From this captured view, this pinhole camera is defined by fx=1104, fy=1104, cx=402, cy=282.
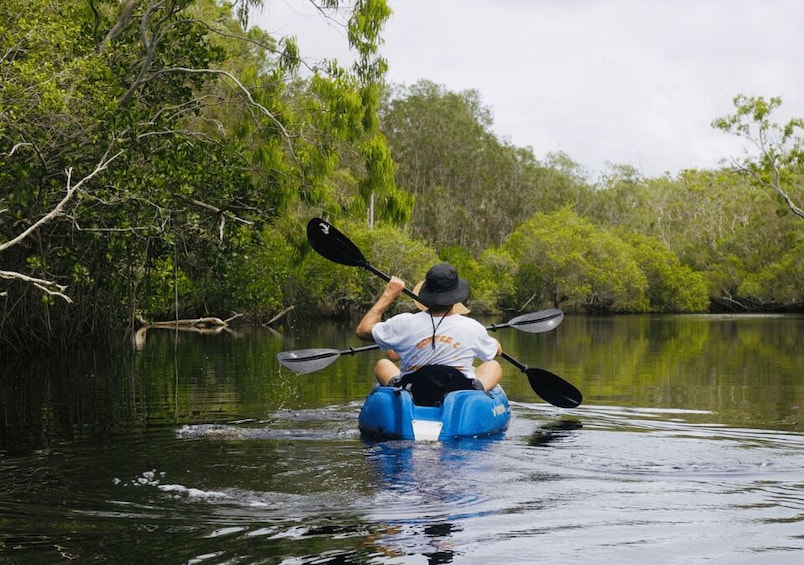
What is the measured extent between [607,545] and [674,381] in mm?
10580

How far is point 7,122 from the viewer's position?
1249cm

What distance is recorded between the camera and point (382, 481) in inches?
261

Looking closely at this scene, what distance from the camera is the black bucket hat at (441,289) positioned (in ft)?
28.4

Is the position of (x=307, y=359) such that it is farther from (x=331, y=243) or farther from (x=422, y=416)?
(x=422, y=416)

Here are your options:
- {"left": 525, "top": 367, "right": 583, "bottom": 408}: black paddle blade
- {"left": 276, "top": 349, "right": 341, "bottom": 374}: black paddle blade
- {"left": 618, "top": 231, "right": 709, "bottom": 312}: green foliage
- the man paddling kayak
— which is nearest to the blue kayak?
the man paddling kayak

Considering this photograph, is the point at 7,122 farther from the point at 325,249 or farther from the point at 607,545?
the point at 607,545

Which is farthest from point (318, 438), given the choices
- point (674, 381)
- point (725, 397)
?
point (674, 381)

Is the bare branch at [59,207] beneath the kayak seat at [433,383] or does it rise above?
above

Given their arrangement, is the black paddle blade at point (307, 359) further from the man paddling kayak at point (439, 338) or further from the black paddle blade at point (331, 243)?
the man paddling kayak at point (439, 338)

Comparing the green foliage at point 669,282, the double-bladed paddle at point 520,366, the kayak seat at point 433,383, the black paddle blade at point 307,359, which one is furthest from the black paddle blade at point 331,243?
the green foliage at point 669,282

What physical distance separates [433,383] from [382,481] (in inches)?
81.9

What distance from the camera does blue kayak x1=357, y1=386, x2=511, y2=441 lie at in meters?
8.31

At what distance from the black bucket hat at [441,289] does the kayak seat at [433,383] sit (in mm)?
516

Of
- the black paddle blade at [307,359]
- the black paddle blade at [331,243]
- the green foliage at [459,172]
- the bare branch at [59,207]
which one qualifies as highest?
the green foliage at [459,172]
